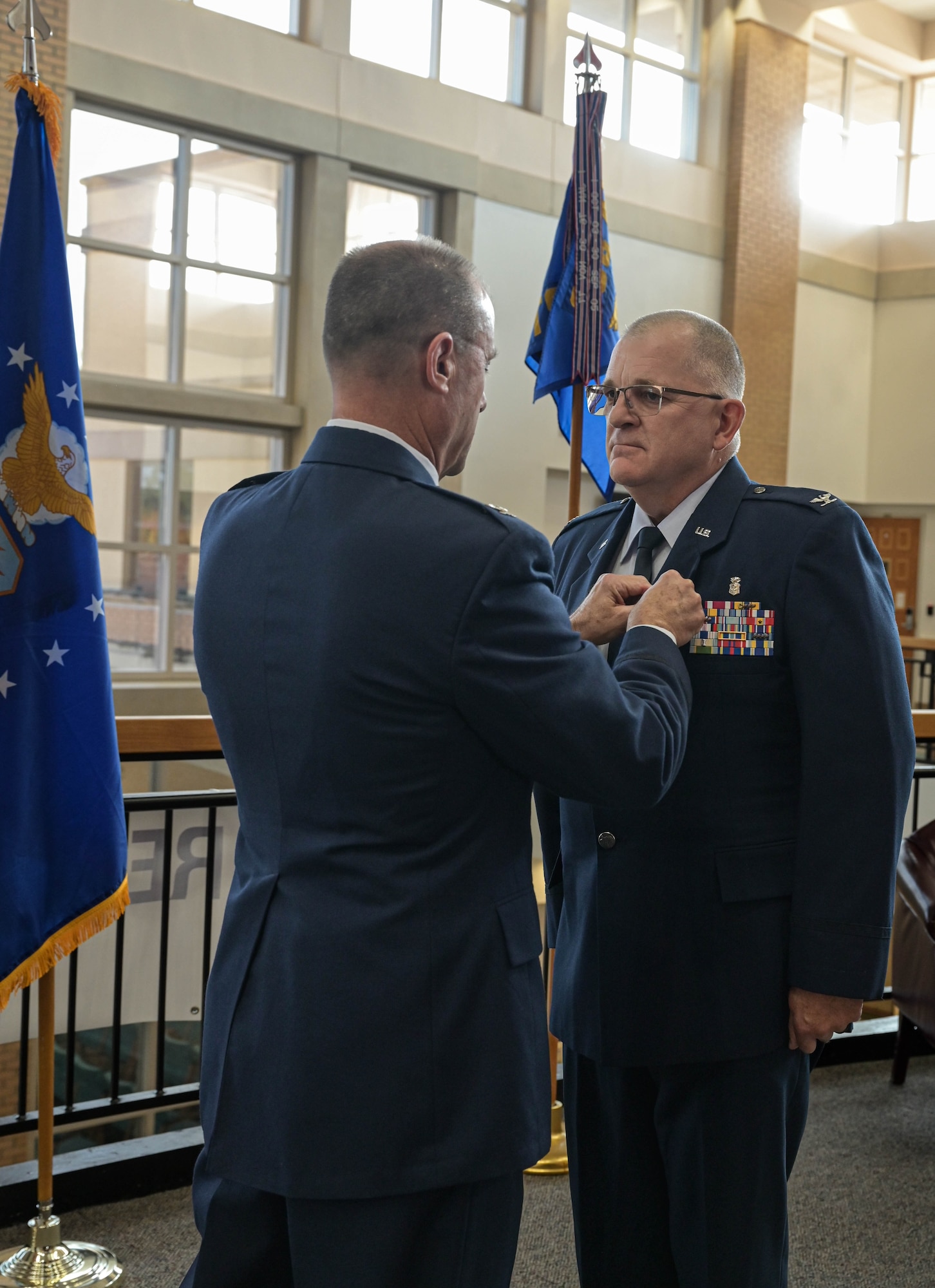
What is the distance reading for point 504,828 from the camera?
138cm

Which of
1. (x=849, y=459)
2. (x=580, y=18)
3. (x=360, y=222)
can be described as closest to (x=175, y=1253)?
(x=360, y=222)

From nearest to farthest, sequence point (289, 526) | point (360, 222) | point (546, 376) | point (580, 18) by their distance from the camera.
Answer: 1. point (289, 526)
2. point (546, 376)
3. point (360, 222)
4. point (580, 18)

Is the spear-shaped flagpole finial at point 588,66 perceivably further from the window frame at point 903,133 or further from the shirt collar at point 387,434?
the window frame at point 903,133

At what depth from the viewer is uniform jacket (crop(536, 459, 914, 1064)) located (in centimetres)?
166

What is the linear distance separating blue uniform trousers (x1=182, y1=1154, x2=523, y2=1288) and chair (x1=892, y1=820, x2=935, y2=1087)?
2.12 meters

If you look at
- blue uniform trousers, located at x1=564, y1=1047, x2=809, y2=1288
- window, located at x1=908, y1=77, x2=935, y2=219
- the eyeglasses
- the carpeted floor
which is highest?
window, located at x1=908, y1=77, x2=935, y2=219

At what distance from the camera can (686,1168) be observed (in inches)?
67.7

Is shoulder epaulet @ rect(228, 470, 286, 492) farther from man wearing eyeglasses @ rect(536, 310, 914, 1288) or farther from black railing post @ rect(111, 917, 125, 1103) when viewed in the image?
black railing post @ rect(111, 917, 125, 1103)

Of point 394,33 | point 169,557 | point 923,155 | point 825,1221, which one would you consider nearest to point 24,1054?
point 825,1221

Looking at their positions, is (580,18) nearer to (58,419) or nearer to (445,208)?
(445,208)

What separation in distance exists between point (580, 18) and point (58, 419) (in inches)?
379

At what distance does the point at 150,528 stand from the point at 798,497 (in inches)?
289

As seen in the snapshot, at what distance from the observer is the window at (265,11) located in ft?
27.7

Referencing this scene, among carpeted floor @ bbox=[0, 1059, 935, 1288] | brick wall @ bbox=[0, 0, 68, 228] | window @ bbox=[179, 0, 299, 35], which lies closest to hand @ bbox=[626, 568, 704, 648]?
carpeted floor @ bbox=[0, 1059, 935, 1288]
